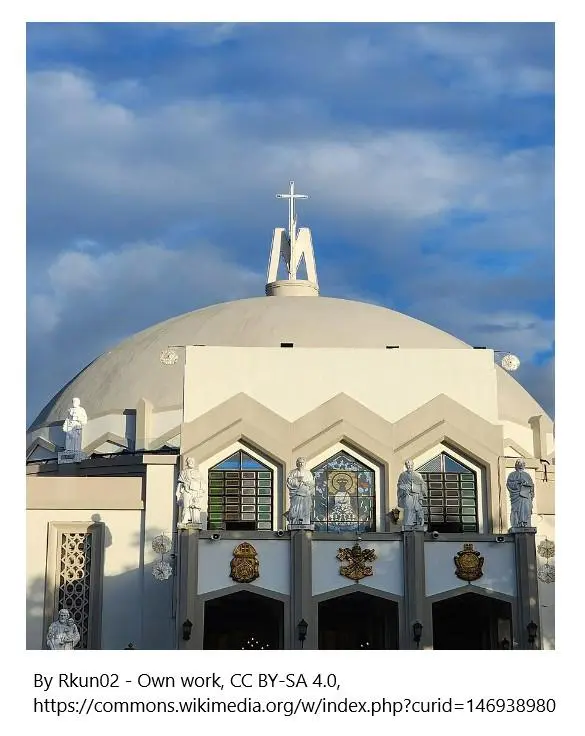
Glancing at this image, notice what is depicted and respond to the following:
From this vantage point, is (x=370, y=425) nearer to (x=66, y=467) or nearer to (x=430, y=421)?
(x=430, y=421)

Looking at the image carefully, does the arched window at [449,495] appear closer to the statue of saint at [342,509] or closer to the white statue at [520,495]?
the statue of saint at [342,509]

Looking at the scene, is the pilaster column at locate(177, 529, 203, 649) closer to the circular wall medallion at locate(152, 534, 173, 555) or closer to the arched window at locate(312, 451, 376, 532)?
the circular wall medallion at locate(152, 534, 173, 555)

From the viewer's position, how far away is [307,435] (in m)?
33.3

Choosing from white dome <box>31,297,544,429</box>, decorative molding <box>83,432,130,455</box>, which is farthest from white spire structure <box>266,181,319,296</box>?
decorative molding <box>83,432,130,455</box>

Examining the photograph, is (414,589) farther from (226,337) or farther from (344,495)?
(226,337)

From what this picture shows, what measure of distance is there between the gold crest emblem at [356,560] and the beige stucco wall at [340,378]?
3.74 m

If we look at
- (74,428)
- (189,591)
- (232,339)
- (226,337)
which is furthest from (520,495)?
(74,428)

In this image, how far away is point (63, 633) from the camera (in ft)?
97.5

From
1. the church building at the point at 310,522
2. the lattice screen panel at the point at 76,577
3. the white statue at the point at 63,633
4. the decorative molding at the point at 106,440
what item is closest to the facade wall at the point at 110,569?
the church building at the point at 310,522

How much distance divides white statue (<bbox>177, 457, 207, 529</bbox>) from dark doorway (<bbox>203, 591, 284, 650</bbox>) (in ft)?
8.66

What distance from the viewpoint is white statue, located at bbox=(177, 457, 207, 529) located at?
102ft
